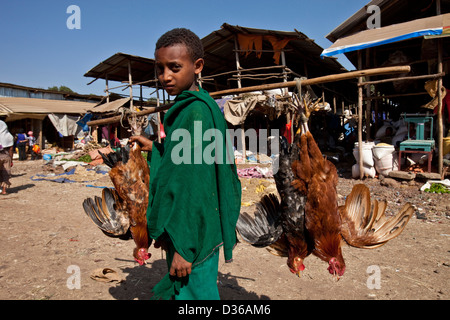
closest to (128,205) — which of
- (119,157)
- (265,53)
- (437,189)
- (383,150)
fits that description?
(119,157)

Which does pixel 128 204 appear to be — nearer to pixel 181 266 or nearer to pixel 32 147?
pixel 181 266

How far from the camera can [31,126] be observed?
65.4ft

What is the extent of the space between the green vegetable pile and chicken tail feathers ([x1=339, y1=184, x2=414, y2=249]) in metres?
5.71

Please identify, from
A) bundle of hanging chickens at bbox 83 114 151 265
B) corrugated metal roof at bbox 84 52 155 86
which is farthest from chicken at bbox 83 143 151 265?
corrugated metal roof at bbox 84 52 155 86

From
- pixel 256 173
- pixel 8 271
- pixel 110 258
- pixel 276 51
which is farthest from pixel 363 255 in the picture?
pixel 276 51

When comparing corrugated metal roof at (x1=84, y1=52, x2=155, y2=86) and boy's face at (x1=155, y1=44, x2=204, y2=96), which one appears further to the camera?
corrugated metal roof at (x1=84, y1=52, x2=155, y2=86)

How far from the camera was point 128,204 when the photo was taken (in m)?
2.75

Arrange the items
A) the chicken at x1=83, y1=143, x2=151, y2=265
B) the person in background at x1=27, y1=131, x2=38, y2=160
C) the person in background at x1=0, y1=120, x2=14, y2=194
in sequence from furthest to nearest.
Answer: the person in background at x1=27, y1=131, x2=38, y2=160 → the person in background at x1=0, y1=120, x2=14, y2=194 → the chicken at x1=83, y1=143, x2=151, y2=265

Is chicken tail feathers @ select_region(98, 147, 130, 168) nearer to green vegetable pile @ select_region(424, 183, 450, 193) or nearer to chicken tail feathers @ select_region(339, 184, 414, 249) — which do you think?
chicken tail feathers @ select_region(339, 184, 414, 249)

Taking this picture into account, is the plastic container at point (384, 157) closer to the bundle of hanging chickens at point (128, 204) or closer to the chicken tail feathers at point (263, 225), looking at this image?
the chicken tail feathers at point (263, 225)

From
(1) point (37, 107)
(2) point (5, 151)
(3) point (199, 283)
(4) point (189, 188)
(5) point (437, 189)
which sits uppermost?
(1) point (37, 107)

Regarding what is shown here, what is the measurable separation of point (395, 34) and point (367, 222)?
7.21 m

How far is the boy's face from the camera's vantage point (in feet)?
5.09
